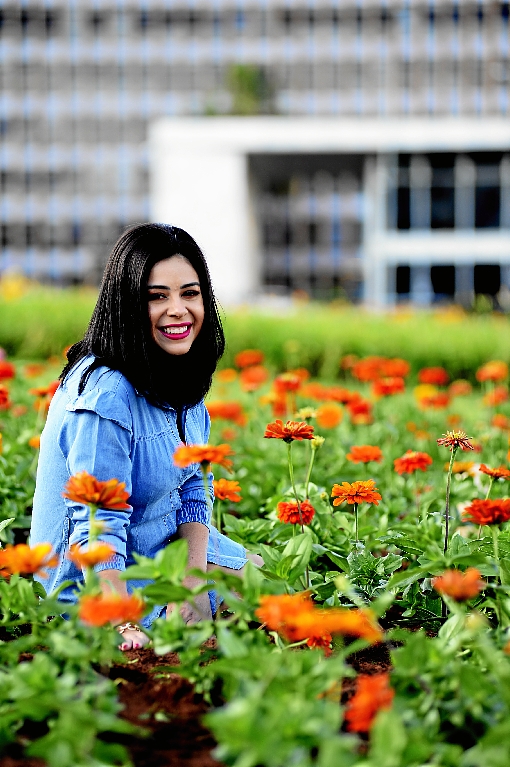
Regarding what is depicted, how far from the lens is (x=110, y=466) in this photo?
1.93m

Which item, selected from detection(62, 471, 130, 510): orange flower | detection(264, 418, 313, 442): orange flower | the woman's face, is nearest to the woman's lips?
the woman's face

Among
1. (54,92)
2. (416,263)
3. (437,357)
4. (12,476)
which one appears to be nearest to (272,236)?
(54,92)

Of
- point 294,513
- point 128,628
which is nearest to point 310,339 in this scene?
point 294,513

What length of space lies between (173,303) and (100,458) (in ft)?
1.29

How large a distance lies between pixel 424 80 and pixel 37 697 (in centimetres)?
5217

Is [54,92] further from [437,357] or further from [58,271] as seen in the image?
[437,357]

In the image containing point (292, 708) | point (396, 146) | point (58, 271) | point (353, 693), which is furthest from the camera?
point (58, 271)

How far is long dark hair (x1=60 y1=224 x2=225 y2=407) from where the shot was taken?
2047 mm

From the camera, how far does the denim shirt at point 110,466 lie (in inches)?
75.7

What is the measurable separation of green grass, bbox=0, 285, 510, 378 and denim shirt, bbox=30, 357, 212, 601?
5872mm

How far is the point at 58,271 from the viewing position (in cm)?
5244

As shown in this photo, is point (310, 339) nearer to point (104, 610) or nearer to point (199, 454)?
point (199, 454)

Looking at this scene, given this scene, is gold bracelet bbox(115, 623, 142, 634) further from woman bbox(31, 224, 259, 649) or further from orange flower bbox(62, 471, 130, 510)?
orange flower bbox(62, 471, 130, 510)

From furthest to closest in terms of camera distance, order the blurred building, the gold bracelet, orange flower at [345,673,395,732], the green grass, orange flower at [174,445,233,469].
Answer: the blurred building < the green grass < the gold bracelet < orange flower at [174,445,233,469] < orange flower at [345,673,395,732]
